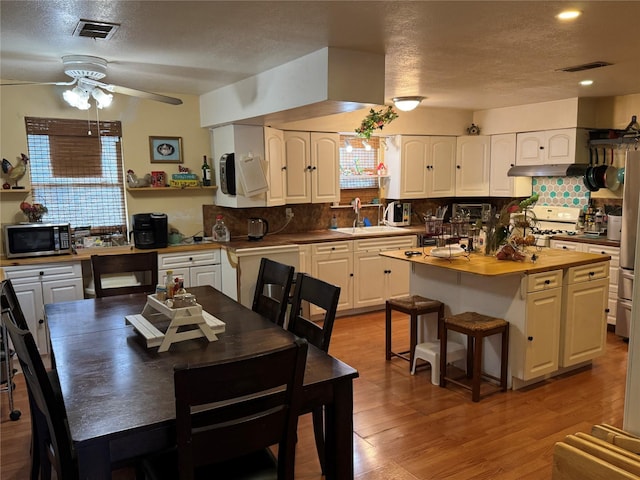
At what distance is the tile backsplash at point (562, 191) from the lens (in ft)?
18.4

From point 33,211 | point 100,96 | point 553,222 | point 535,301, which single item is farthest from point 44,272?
point 553,222

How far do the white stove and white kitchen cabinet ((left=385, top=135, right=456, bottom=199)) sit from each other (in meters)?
1.12

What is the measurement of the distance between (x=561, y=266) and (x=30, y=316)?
4.08m

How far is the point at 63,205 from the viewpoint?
455cm

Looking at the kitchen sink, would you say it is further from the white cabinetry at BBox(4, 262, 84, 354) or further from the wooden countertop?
the white cabinetry at BBox(4, 262, 84, 354)

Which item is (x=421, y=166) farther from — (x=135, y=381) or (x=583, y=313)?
(x=135, y=381)

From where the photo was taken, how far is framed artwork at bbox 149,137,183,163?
4.88m

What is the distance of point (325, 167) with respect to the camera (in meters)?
5.49

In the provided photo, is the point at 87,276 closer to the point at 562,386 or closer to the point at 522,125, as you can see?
the point at 562,386

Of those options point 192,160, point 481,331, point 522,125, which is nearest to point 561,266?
point 481,331

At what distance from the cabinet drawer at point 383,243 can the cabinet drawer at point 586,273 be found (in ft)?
7.14

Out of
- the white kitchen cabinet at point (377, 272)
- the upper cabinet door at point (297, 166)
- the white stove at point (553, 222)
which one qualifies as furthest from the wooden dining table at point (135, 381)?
the white stove at point (553, 222)

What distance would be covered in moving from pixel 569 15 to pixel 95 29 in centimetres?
256

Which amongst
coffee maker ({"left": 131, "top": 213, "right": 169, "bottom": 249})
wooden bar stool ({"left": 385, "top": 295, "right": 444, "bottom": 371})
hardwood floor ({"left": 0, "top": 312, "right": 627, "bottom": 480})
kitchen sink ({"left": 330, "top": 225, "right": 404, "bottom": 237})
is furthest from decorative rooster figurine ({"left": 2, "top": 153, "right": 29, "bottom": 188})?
wooden bar stool ({"left": 385, "top": 295, "right": 444, "bottom": 371})
